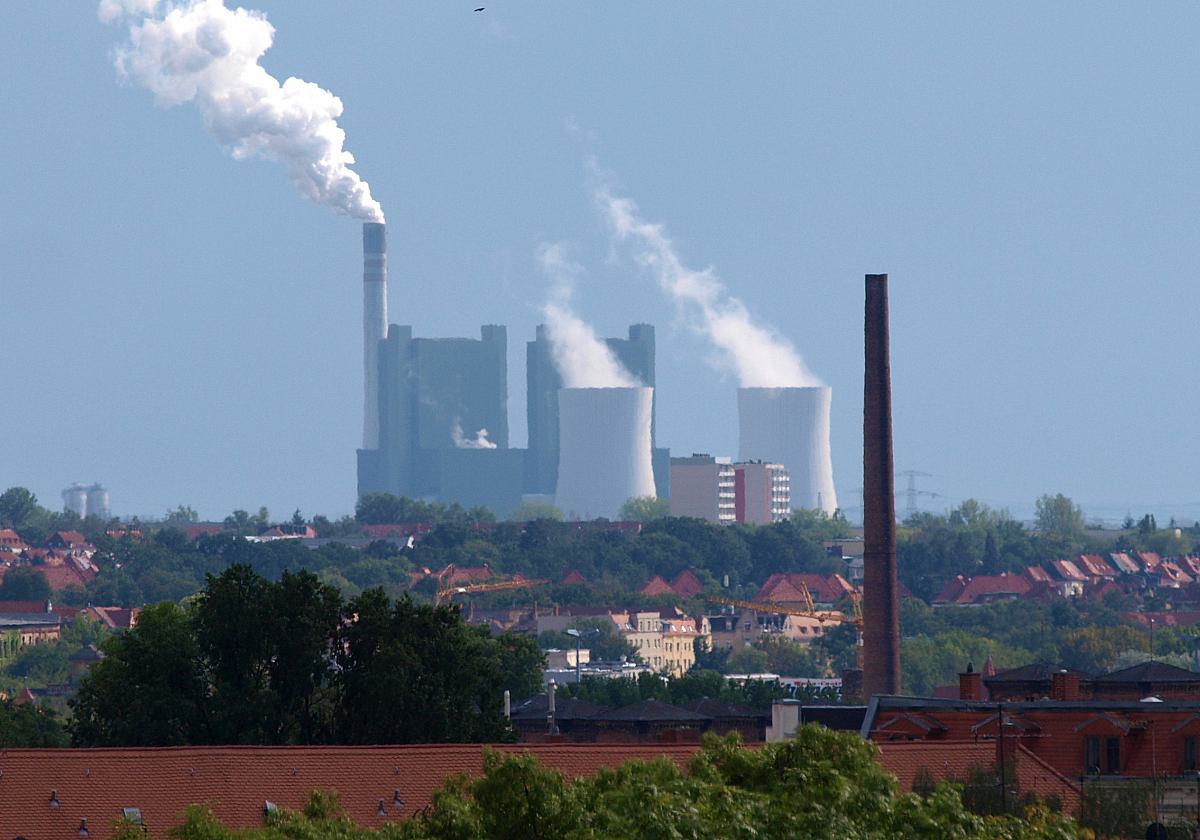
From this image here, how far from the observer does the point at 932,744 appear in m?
57.2

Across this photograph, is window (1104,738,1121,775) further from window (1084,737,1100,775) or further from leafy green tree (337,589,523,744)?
leafy green tree (337,589,523,744)

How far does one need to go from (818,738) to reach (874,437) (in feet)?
264

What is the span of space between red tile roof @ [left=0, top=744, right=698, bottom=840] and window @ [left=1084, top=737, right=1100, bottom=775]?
15.3m

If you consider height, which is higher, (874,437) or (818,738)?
(874,437)

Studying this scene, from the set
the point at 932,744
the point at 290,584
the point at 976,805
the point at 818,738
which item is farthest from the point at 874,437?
the point at 818,738

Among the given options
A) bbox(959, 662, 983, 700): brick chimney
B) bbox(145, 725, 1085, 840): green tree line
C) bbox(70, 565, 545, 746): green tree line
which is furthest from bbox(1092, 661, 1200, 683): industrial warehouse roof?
bbox(145, 725, 1085, 840): green tree line

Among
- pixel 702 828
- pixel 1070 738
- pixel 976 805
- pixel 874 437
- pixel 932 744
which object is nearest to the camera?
pixel 702 828

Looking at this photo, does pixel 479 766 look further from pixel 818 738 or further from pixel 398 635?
pixel 398 635

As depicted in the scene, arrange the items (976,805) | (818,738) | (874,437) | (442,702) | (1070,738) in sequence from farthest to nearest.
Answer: (874,437), (442,702), (1070,738), (976,805), (818,738)

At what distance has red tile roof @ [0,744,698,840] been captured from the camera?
50438 mm

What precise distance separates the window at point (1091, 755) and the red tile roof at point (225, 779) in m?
15.3

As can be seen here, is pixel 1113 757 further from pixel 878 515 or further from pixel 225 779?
pixel 878 515

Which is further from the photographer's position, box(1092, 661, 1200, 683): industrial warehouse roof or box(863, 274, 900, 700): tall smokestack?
box(863, 274, 900, 700): tall smokestack

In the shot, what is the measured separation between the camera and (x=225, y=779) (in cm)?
5166
